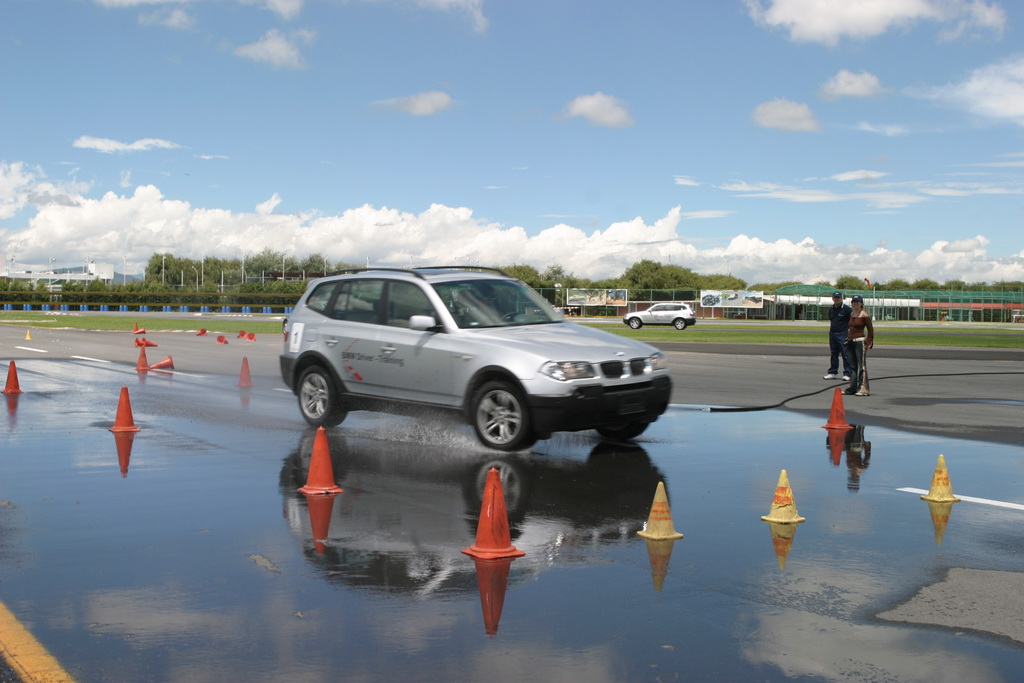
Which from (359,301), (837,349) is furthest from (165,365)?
(837,349)

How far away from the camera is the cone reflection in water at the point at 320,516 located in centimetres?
683

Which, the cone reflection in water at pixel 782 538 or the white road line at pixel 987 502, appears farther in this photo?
the white road line at pixel 987 502

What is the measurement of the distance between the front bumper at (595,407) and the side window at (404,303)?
6.55ft

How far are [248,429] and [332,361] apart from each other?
133 centimetres

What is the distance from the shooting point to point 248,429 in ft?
41.7

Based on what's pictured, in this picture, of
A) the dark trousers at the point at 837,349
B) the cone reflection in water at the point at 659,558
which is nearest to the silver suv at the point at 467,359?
the cone reflection in water at the point at 659,558

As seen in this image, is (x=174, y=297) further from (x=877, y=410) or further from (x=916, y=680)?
(x=916, y=680)

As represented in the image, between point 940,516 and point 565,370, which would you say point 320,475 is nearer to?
point 565,370

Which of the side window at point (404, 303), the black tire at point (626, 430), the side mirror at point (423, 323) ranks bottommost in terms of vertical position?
the black tire at point (626, 430)

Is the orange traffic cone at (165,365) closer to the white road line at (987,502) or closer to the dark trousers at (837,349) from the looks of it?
the dark trousers at (837,349)

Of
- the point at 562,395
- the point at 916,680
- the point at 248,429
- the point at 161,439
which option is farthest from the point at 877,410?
the point at 916,680

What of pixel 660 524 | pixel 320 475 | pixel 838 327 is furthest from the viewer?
pixel 838 327

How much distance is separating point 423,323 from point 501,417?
1330 millimetres

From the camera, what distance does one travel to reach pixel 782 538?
7016 millimetres
